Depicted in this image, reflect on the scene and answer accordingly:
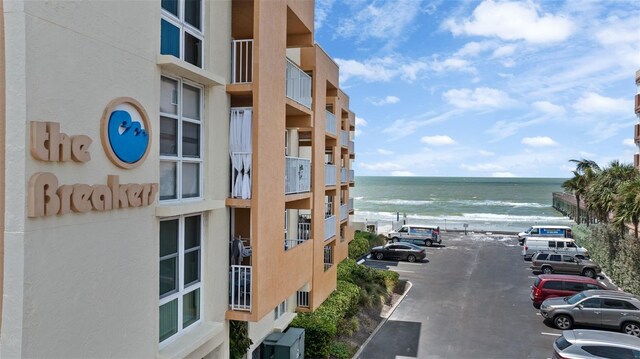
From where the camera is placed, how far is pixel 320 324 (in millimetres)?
15281

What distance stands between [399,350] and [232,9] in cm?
1389

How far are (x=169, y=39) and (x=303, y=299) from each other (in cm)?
1004

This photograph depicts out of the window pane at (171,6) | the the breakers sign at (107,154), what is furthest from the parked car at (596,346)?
the window pane at (171,6)

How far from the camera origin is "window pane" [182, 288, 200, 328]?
7.45 meters

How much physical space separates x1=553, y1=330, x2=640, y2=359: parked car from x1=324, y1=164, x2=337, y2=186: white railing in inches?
379

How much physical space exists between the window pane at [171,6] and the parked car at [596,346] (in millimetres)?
14791

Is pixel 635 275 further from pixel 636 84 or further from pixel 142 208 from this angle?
pixel 142 208

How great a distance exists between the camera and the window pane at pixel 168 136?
6.62 metres

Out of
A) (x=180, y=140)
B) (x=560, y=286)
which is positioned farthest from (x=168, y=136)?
(x=560, y=286)

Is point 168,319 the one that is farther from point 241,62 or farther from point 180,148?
point 241,62

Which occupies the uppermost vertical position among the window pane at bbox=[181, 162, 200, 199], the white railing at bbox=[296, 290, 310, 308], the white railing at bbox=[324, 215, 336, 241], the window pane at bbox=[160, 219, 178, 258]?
the window pane at bbox=[181, 162, 200, 199]

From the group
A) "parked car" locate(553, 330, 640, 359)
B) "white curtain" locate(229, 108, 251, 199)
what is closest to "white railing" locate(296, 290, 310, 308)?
"white curtain" locate(229, 108, 251, 199)

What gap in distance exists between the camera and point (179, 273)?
283 inches

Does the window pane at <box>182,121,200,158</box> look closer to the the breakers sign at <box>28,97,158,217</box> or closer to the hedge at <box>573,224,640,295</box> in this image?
the the breakers sign at <box>28,97,158,217</box>
